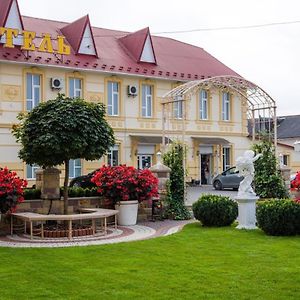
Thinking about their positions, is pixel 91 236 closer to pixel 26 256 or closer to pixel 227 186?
pixel 26 256

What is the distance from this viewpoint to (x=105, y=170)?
1541cm

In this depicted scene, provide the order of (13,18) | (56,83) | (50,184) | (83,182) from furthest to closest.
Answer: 1. (56,83)
2. (13,18)
3. (83,182)
4. (50,184)

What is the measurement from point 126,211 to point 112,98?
51.2 ft

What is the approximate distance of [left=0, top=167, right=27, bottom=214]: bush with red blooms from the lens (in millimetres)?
12344

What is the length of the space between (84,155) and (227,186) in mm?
17120

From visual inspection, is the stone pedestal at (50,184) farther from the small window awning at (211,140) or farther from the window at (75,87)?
the small window awning at (211,140)

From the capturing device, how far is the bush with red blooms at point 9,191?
1234 cm

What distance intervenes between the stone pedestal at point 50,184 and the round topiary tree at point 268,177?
750 centimetres

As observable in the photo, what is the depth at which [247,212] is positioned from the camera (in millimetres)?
13461

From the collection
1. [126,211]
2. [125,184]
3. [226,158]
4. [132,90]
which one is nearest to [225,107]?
[226,158]

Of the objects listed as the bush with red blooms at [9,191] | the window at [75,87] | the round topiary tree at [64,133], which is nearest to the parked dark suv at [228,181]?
the window at [75,87]

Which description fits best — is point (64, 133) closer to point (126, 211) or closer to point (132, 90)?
point (126, 211)

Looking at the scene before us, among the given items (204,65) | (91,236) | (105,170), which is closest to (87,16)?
(204,65)

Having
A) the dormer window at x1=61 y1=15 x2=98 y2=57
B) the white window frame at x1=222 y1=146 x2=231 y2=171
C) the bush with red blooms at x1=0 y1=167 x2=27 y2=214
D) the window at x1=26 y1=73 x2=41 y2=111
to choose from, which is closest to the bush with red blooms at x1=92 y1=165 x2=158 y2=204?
the bush with red blooms at x1=0 y1=167 x2=27 y2=214
